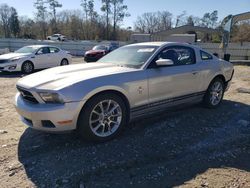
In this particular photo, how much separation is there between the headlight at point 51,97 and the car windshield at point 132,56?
5.07 feet

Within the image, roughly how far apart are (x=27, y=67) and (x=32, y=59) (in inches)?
19.7

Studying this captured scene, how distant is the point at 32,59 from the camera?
43.1 ft

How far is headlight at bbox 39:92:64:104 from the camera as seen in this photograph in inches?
149

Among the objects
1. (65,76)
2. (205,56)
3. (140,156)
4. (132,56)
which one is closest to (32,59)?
(132,56)

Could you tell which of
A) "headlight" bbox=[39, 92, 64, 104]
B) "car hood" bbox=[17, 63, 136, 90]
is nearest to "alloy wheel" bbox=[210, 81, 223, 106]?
"car hood" bbox=[17, 63, 136, 90]

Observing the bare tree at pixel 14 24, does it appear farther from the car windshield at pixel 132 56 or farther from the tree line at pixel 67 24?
the car windshield at pixel 132 56

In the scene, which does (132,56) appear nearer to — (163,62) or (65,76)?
(163,62)

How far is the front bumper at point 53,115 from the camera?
3.78 metres

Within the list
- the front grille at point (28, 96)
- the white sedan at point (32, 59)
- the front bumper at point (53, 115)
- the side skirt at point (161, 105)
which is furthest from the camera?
the white sedan at point (32, 59)

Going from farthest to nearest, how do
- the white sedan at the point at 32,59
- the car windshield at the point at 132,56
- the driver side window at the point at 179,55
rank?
the white sedan at the point at 32,59 → the driver side window at the point at 179,55 → the car windshield at the point at 132,56

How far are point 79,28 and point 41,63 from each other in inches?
2664

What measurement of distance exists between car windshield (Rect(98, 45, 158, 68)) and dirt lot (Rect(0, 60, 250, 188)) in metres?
1.14

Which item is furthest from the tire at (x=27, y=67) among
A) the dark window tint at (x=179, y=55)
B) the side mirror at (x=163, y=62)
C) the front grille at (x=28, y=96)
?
the side mirror at (x=163, y=62)

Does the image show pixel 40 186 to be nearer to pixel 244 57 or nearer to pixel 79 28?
pixel 244 57
